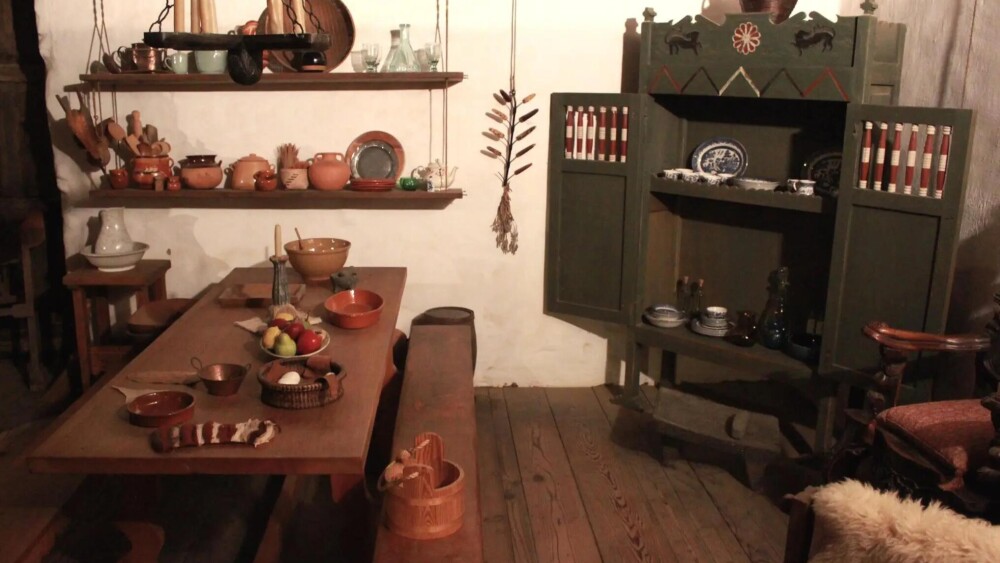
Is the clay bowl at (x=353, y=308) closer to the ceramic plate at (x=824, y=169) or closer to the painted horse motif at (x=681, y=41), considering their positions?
the painted horse motif at (x=681, y=41)

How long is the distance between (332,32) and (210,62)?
582 mm

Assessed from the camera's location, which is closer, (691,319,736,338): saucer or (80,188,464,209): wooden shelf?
(691,319,736,338): saucer

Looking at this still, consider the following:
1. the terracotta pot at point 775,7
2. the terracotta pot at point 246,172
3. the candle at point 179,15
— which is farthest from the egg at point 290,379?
the terracotta pot at point 775,7

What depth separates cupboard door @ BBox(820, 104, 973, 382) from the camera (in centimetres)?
308

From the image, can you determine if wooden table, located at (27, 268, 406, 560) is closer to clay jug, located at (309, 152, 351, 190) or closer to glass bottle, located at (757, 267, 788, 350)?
clay jug, located at (309, 152, 351, 190)

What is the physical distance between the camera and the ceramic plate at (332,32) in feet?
13.7

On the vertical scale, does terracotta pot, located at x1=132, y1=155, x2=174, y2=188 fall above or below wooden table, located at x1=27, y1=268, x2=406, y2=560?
above

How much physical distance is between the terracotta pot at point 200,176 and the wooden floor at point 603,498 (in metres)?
1.68

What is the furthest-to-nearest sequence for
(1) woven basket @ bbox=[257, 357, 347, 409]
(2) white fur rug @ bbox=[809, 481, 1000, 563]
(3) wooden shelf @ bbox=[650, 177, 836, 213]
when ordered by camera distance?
(3) wooden shelf @ bbox=[650, 177, 836, 213]
(1) woven basket @ bbox=[257, 357, 347, 409]
(2) white fur rug @ bbox=[809, 481, 1000, 563]

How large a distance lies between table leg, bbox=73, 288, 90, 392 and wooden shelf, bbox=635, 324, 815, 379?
8.45 feet

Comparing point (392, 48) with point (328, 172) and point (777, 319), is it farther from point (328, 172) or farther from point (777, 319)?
point (777, 319)

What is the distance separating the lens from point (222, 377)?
2.59 metres

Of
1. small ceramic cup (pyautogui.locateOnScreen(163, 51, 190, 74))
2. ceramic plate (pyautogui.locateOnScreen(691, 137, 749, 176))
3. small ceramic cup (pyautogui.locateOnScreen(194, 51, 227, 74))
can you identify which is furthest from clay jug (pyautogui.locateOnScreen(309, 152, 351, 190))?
ceramic plate (pyautogui.locateOnScreen(691, 137, 749, 176))

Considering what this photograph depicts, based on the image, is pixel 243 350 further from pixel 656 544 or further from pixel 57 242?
pixel 57 242
